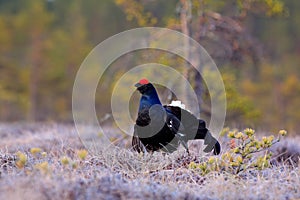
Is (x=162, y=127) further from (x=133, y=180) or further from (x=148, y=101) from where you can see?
(x=133, y=180)

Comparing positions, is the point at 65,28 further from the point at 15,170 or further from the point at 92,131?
the point at 15,170

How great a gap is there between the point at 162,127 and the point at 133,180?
987 millimetres

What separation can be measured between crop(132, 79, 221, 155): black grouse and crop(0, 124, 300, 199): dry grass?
0.14 metres

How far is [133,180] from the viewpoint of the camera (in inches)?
155

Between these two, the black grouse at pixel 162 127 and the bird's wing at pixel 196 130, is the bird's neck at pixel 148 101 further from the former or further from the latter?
the bird's wing at pixel 196 130

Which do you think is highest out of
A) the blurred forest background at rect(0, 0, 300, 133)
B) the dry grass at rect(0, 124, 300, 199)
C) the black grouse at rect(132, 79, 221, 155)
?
the blurred forest background at rect(0, 0, 300, 133)

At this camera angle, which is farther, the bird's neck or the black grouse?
the bird's neck

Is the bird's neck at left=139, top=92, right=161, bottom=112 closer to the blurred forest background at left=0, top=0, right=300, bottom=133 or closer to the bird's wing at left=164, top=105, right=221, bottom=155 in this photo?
the bird's wing at left=164, top=105, right=221, bottom=155

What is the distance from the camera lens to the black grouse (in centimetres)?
486

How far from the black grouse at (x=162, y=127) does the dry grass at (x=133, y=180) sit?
0.14 m

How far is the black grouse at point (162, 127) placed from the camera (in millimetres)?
4863

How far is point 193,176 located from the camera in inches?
172

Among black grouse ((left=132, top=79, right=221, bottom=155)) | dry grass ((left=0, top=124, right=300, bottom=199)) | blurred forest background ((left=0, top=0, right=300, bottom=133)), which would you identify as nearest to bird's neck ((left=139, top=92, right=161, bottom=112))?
black grouse ((left=132, top=79, right=221, bottom=155))

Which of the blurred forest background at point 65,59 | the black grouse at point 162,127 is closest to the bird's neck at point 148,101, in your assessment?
the black grouse at point 162,127
